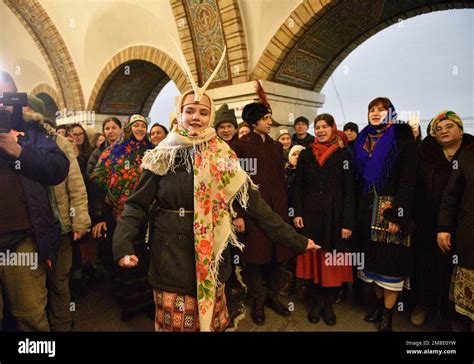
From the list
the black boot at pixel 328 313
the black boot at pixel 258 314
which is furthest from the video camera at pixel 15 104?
the black boot at pixel 328 313

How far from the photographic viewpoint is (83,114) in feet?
24.2

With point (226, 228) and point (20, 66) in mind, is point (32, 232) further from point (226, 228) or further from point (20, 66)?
point (20, 66)

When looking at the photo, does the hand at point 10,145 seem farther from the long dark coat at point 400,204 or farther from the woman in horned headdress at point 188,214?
the long dark coat at point 400,204

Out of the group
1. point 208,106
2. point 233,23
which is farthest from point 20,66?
point 208,106

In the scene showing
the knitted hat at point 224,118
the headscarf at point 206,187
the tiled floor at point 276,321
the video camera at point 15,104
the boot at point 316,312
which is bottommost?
the tiled floor at point 276,321

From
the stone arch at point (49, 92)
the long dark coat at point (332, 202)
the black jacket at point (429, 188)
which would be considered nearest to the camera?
the black jacket at point (429, 188)

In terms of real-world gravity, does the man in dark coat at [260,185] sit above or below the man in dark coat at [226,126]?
below

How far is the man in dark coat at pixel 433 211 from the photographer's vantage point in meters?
2.18

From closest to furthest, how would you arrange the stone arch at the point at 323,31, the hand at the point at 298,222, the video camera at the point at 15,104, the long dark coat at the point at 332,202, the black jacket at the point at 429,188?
1. the video camera at the point at 15,104
2. the black jacket at the point at 429,188
3. the long dark coat at the point at 332,202
4. the hand at the point at 298,222
5. the stone arch at the point at 323,31

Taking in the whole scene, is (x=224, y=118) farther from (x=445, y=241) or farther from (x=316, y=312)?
(x=445, y=241)

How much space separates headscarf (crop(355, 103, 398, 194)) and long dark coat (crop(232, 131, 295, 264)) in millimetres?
671

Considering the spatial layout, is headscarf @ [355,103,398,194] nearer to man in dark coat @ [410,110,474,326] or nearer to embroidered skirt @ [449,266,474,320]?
man in dark coat @ [410,110,474,326]

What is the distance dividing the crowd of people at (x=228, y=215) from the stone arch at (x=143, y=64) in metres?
3.15
